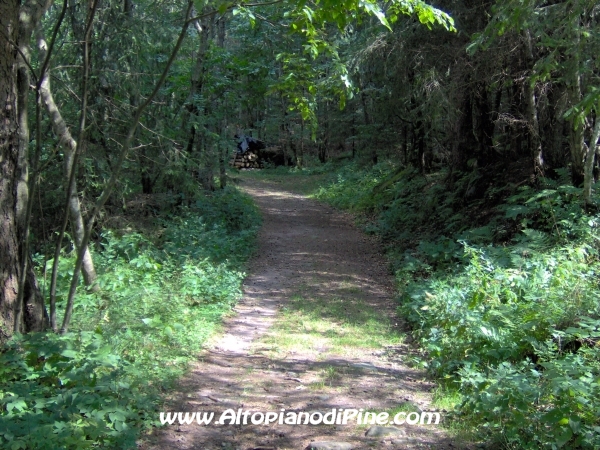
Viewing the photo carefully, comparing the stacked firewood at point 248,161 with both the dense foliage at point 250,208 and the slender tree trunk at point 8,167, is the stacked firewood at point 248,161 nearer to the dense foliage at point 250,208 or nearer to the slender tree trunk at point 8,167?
the dense foliage at point 250,208

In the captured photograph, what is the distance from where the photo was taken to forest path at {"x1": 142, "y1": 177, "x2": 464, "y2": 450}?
4547 mm

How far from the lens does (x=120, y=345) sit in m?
5.79

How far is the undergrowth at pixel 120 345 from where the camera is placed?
386 centimetres

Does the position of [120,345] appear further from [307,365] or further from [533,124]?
[533,124]

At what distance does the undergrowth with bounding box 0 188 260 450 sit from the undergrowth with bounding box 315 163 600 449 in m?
2.87

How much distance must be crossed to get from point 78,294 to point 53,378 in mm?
3277

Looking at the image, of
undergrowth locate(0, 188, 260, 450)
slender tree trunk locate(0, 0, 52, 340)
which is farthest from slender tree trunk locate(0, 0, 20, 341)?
undergrowth locate(0, 188, 260, 450)

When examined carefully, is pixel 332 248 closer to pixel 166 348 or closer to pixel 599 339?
pixel 166 348

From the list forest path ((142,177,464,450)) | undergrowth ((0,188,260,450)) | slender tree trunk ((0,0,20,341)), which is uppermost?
slender tree trunk ((0,0,20,341))

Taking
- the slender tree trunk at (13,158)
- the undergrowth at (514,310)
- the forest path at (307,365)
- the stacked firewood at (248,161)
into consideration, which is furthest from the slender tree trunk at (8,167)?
the stacked firewood at (248,161)

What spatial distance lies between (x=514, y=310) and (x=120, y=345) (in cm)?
428

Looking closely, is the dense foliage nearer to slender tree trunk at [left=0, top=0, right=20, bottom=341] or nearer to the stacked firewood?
slender tree trunk at [left=0, top=0, right=20, bottom=341]

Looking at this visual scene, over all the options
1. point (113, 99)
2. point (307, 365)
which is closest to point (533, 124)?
point (307, 365)

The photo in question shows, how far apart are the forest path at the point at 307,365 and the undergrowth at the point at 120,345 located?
32cm
